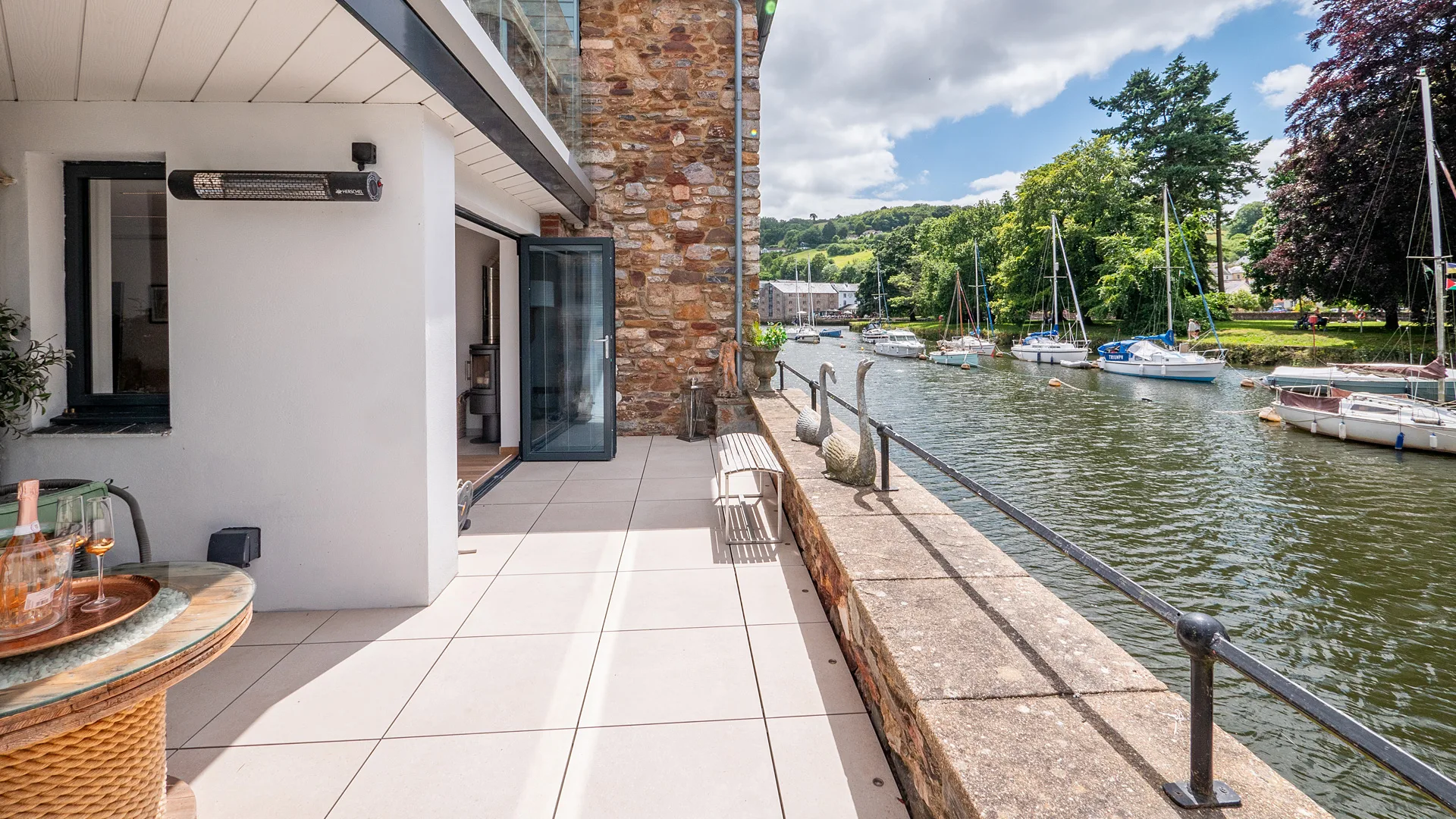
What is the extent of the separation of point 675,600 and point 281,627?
1.57m

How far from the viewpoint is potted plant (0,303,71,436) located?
258cm

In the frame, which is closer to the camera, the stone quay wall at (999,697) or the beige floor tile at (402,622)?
the stone quay wall at (999,697)

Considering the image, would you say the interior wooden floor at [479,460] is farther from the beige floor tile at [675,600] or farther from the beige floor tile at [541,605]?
the beige floor tile at [675,600]

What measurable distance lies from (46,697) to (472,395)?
6.03 meters

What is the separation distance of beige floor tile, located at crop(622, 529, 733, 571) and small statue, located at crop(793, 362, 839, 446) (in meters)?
0.84

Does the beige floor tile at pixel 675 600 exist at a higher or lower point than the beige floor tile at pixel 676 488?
lower

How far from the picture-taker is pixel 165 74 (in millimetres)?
2500

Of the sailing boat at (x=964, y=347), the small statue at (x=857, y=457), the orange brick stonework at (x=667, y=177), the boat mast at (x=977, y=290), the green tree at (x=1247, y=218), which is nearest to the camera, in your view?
the small statue at (x=857, y=457)

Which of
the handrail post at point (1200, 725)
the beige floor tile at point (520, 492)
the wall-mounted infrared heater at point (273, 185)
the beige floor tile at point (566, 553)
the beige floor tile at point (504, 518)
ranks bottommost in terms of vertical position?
the beige floor tile at point (566, 553)

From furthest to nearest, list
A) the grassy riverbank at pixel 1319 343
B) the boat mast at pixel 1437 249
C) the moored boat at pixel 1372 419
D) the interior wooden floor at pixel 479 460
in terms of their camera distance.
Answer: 1. the grassy riverbank at pixel 1319 343
2. the boat mast at pixel 1437 249
3. the moored boat at pixel 1372 419
4. the interior wooden floor at pixel 479 460

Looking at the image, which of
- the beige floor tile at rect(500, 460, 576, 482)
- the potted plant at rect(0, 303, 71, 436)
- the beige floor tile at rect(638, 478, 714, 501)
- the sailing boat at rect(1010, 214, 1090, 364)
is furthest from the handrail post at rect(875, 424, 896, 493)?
the sailing boat at rect(1010, 214, 1090, 364)

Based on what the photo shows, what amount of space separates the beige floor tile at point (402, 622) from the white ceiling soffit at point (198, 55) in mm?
2073

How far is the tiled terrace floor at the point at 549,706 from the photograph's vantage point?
1.83 m

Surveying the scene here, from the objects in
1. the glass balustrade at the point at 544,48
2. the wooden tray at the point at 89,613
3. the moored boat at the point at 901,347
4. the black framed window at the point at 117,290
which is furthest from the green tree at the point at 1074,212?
the wooden tray at the point at 89,613
